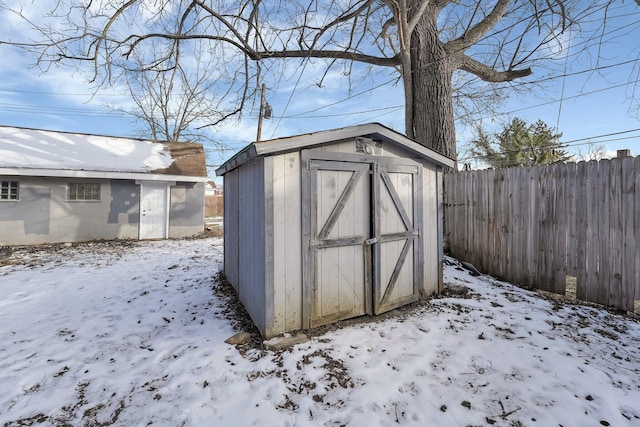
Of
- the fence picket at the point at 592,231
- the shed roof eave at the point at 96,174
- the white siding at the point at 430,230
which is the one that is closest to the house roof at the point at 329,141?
the white siding at the point at 430,230

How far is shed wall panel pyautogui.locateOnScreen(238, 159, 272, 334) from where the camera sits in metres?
3.18

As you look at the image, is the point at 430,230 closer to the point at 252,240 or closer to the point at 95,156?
the point at 252,240

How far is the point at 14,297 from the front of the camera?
461cm

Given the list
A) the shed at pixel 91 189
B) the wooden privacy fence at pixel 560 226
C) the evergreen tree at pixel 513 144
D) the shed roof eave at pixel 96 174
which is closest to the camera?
the wooden privacy fence at pixel 560 226

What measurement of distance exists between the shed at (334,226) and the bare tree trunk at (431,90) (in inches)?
86.3

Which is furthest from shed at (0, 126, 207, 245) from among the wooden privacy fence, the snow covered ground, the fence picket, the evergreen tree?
the evergreen tree

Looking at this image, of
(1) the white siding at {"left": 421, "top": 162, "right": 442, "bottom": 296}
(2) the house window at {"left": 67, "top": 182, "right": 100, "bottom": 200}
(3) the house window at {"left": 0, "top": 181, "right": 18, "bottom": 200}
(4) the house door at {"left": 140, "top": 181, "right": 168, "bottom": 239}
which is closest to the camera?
(1) the white siding at {"left": 421, "top": 162, "right": 442, "bottom": 296}

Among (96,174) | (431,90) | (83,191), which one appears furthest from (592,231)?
(83,191)

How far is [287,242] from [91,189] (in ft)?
33.4

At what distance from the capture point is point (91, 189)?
9.93 meters

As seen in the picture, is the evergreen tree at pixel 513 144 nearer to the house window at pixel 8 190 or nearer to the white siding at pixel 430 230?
the white siding at pixel 430 230

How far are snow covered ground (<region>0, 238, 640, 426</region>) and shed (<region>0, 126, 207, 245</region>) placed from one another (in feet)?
20.5

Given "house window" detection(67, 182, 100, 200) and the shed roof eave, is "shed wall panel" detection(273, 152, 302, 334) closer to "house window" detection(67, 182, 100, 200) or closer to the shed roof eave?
the shed roof eave

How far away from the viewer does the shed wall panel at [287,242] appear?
10.3 ft
